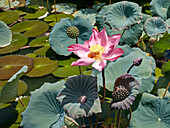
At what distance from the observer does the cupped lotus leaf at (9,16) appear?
130 inches

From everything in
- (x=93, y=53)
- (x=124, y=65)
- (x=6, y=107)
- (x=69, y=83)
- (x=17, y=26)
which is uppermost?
(x=93, y=53)

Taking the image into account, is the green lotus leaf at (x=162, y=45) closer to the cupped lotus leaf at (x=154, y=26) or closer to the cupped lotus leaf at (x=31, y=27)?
the cupped lotus leaf at (x=154, y=26)

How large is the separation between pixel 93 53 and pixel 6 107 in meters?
1.17

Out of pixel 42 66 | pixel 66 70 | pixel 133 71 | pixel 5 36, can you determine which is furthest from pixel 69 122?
pixel 5 36

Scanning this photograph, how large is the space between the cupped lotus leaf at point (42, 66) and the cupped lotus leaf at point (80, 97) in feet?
3.78

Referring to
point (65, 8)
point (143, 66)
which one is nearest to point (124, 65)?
point (143, 66)

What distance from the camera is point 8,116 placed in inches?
72.2

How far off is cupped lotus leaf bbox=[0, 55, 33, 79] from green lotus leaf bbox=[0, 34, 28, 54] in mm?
167

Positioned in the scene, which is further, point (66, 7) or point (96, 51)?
point (66, 7)

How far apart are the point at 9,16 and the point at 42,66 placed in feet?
4.79

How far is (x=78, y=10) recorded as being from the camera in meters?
3.62

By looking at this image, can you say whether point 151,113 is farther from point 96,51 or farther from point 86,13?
point 86,13

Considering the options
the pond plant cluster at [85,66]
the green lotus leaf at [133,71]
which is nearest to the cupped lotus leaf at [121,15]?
the pond plant cluster at [85,66]

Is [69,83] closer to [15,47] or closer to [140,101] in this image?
[140,101]
